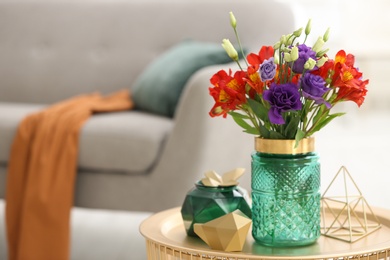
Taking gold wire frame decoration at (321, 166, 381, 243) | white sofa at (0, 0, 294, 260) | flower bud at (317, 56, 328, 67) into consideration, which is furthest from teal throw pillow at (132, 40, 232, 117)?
flower bud at (317, 56, 328, 67)

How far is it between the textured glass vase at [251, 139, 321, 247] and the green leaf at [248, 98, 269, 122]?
51 mm

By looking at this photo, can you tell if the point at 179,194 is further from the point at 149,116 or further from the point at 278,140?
the point at 278,140

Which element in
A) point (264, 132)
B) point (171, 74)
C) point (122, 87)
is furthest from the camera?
point (122, 87)

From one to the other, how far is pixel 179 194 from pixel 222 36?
37.4 inches

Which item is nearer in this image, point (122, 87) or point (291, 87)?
point (291, 87)

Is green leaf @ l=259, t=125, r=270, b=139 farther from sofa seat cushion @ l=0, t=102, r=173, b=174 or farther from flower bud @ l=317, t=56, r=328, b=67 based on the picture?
sofa seat cushion @ l=0, t=102, r=173, b=174

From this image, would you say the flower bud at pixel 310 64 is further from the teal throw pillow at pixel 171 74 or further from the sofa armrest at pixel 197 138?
the teal throw pillow at pixel 171 74

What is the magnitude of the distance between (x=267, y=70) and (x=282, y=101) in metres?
0.06

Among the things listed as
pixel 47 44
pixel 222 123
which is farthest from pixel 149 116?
pixel 47 44

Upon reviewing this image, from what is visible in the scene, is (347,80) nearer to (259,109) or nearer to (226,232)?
(259,109)

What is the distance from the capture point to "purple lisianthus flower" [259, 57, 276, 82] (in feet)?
4.30

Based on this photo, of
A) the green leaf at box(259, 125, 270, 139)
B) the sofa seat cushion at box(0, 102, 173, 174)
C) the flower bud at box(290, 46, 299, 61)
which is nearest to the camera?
the flower bud at box(290, 46, 299, 61)

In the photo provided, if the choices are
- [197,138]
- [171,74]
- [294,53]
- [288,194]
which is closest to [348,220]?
[288,194]

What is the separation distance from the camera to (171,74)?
2.97 meters
